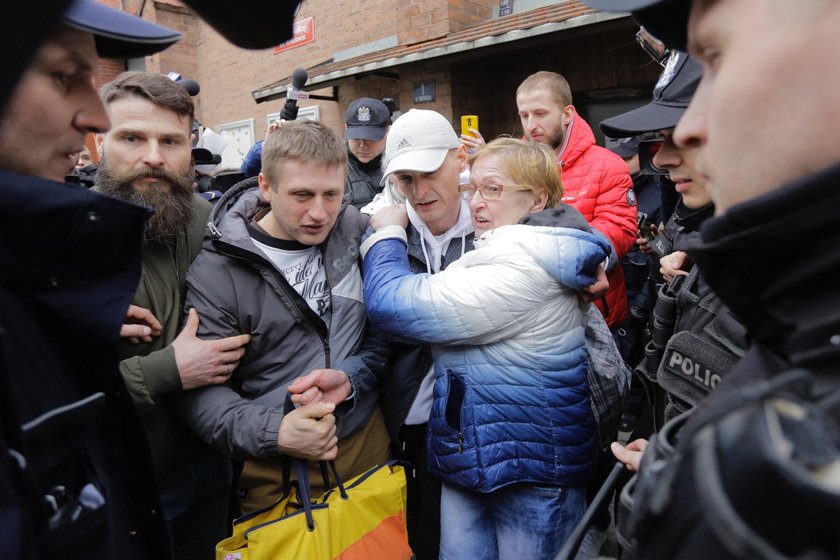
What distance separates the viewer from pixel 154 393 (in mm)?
1736

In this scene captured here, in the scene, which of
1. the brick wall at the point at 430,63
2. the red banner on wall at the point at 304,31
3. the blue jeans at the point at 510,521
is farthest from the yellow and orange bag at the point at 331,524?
the red banner on wall at the point at 304,31

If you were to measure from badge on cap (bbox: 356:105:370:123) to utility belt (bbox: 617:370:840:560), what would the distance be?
4205 millimetres

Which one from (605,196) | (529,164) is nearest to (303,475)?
(529,164)

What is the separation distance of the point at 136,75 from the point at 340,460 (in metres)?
1.70

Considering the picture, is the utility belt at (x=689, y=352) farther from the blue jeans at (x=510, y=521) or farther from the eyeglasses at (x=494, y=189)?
the eyeglasses at (x=494, y=189)

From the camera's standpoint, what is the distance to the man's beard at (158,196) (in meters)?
1.98

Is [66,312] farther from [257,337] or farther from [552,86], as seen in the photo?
[552,86]

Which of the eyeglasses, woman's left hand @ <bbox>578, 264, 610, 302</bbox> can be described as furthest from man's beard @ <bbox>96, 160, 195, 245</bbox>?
woman's left hand @ <bbox>578, 264, 610, 302</bbox>

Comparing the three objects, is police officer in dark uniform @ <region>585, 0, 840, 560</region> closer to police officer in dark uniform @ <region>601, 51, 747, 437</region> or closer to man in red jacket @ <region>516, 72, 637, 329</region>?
police officer in dark uniform @ <region>601, 51, 747, 437</region>

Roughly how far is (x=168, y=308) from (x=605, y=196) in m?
2.48

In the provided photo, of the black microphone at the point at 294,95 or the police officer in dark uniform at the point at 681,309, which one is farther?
the black microphone at the point at 294,95

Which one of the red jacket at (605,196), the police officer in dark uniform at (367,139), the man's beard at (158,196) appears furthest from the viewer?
the police officer in dark uniform at (367,139)

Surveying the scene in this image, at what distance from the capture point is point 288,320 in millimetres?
1873

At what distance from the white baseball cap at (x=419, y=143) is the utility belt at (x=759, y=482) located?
1.83 metres
